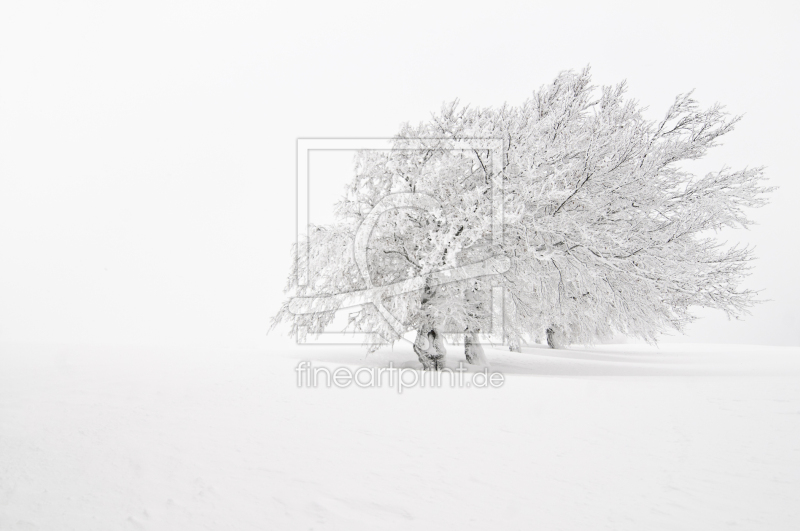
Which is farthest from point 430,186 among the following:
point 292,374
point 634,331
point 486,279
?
point 634,331

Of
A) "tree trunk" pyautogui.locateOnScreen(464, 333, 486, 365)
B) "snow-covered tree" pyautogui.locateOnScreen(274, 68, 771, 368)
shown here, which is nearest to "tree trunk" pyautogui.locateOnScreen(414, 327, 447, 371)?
"snow-covered tree" pyautogui.locateOnScreen(274, 68, 771, 368)

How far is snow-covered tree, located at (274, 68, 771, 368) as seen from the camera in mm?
10820

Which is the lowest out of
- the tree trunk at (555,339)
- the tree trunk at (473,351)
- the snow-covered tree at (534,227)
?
the tree trunk at (555,339)

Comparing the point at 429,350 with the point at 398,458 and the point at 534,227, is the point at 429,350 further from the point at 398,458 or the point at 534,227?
the point at 398,458

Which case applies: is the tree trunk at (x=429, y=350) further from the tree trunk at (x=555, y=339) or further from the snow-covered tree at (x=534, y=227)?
the tree trunk at (x=555, y=339)

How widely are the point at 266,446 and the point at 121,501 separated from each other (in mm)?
1387

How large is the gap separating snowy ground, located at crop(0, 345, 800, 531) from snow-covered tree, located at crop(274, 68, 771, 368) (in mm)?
4246

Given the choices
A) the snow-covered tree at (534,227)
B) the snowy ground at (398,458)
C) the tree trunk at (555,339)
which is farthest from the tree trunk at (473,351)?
the tree trunk at (555,339)

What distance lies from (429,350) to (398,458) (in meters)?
8.11

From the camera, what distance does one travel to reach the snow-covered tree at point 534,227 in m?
10.8

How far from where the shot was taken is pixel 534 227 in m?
10.6

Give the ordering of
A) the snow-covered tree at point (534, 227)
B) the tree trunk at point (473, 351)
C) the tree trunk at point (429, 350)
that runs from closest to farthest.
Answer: the snow-covered tree at point (534, 227) < the tree trunk at point (429, 350) < the tree trunk at point (473, 351)

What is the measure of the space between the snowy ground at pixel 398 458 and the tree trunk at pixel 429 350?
471cm

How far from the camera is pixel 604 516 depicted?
301 centimetres
